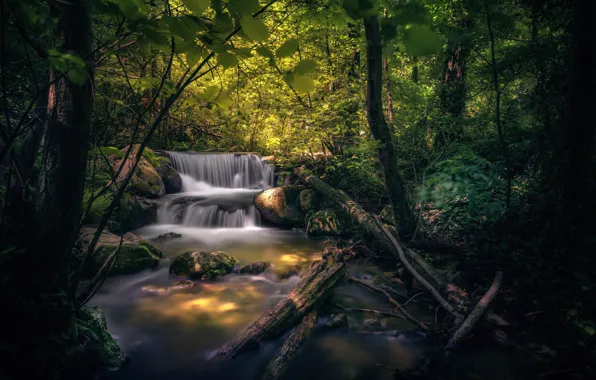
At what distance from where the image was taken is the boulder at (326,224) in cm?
932

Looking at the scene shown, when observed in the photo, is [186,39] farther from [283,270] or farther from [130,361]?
[283,270]

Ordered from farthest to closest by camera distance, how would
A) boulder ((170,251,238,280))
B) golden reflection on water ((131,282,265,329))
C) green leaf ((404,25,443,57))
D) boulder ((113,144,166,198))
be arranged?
1. boulder ((113,144,166,198))
2. boulder ((170,251,238,280))
3. golden reflection on water ((131,282,265,329))
4. green leaf ((404,25,443,57))

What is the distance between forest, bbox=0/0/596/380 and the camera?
157cm

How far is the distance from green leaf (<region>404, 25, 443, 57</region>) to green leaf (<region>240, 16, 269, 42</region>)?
435mm

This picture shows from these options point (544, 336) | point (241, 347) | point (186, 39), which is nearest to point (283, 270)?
point (241, 347)

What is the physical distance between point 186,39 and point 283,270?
20.9 feet

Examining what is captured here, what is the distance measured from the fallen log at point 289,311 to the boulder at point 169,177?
9.94 m

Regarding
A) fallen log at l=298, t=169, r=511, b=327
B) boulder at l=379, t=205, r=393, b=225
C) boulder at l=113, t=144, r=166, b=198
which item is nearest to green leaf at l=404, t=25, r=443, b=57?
fallen log at l=298, t=169, r=511, b=327

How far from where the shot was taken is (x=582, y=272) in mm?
3002

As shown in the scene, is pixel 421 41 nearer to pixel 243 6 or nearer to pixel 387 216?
pixel 243 6

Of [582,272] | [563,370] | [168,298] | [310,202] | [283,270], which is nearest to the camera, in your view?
[582,272]

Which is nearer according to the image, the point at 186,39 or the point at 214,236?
the point at 186,39

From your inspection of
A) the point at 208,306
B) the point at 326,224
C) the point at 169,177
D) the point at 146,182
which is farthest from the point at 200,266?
the point at 169,177

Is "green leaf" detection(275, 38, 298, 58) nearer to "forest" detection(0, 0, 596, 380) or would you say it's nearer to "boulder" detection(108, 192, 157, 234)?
"forest" detection(0, 0, 596, 380)
